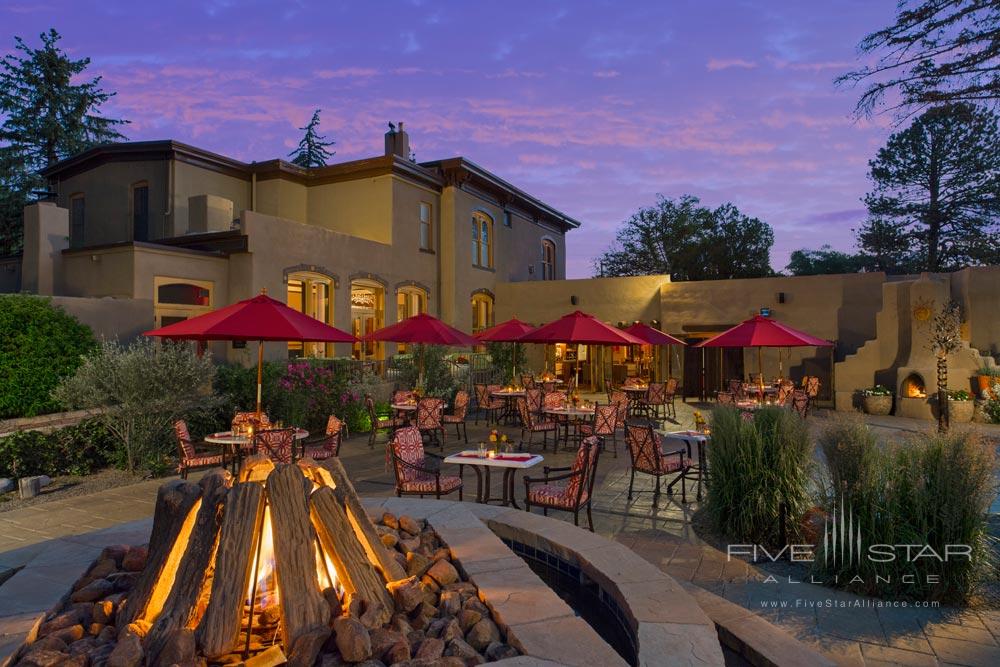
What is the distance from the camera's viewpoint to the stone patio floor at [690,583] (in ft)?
12.1

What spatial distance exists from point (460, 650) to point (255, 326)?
576 centimetres

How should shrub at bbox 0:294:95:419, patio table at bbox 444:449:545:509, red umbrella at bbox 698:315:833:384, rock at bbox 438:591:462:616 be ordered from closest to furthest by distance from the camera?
rock at bbox 438:591:462:616 → patio table at bbox 444:449:545:509 → shrub at bbox 0:294:95:419 → red umbrella at bbox 698:315:833:384

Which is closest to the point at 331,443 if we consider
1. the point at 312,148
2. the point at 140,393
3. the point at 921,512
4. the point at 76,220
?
the point at 140,393

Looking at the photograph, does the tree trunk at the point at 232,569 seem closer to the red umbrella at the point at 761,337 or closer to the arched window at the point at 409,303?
the red umbrella at the point at 761,337

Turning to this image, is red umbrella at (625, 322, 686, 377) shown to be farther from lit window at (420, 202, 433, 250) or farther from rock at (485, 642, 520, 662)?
rock at (485, 642, 520, 662)

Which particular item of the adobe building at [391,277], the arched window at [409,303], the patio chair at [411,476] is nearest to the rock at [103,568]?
the patio chair at [411,476]

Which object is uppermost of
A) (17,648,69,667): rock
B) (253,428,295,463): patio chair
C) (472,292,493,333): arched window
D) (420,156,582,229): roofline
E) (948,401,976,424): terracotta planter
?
(420,156,582,229): roofline

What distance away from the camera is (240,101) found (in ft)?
64.9

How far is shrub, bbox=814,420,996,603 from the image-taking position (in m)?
4.57

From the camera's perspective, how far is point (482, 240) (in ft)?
76.8

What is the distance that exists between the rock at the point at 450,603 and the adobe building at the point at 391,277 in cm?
1069

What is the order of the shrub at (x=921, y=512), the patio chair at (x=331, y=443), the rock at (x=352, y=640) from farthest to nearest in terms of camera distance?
the patio chair at (x=331, y=443), the shrub at (x=921, y=512), the rock at (x=352, y=640)

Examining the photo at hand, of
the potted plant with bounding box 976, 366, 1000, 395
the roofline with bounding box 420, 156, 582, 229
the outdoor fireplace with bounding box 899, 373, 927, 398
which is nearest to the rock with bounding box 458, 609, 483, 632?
the outdoor fireplace with bounding box 899, 373, 927, 398

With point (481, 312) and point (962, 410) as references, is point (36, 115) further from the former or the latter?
point (962, 410)
